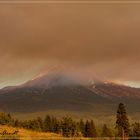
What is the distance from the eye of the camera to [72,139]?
26.6 meters

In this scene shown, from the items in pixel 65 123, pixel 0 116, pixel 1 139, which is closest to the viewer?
pixel 1 139

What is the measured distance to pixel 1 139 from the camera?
24531 millimetres

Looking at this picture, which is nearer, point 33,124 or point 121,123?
point 121,123

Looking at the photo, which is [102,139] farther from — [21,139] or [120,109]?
[120,109]

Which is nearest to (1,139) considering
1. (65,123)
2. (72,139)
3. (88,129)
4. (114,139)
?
(72,139)

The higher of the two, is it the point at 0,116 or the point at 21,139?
the point at 0,116

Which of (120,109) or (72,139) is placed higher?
(120,109)

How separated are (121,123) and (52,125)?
132 ft

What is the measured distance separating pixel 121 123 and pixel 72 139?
28616mm

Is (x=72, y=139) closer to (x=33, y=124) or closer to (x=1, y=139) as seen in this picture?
(x=1, y=139)

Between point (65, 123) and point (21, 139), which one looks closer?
point (21, 139)

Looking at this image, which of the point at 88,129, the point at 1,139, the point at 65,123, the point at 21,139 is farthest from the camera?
the point at 88,129

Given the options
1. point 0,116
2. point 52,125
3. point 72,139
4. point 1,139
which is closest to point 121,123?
point 0,116

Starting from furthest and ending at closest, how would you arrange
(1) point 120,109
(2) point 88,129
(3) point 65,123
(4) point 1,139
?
(2) point 88,129 < (3) point 65,123 < (1) point 120,109 < (4) point 1,139
